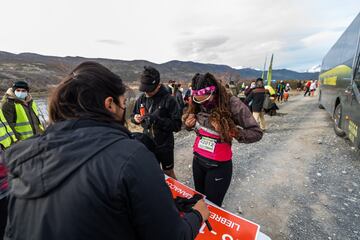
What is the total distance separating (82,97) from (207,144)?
1.58m

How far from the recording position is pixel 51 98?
900 millimetres

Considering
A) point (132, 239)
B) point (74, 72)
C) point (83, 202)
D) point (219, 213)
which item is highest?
point (74, 72)

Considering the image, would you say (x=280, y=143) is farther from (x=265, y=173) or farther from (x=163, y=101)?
(x=163, y=101)

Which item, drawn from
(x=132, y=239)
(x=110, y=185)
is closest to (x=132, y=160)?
(x=110, y=185)

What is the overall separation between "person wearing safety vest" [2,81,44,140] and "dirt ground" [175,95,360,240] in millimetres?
3018

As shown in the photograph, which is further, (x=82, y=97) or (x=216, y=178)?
(x=216, y=178)

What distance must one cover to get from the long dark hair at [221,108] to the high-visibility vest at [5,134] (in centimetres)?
318

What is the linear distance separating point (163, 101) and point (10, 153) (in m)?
2.08

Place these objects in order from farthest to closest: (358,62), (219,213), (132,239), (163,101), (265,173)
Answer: (358,62)
(265,173)
(163,101)
(219,213)
(132,239)

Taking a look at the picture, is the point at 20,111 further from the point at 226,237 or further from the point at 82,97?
the point at 226,237

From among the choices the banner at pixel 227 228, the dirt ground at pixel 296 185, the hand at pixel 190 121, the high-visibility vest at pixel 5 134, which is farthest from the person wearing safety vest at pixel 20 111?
the banner at pixel 227 228

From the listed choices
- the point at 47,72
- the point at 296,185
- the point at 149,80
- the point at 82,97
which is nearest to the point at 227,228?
the point at 82,97

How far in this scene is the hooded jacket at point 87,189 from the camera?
2.28 feet

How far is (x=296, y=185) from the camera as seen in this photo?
373 centimetres
